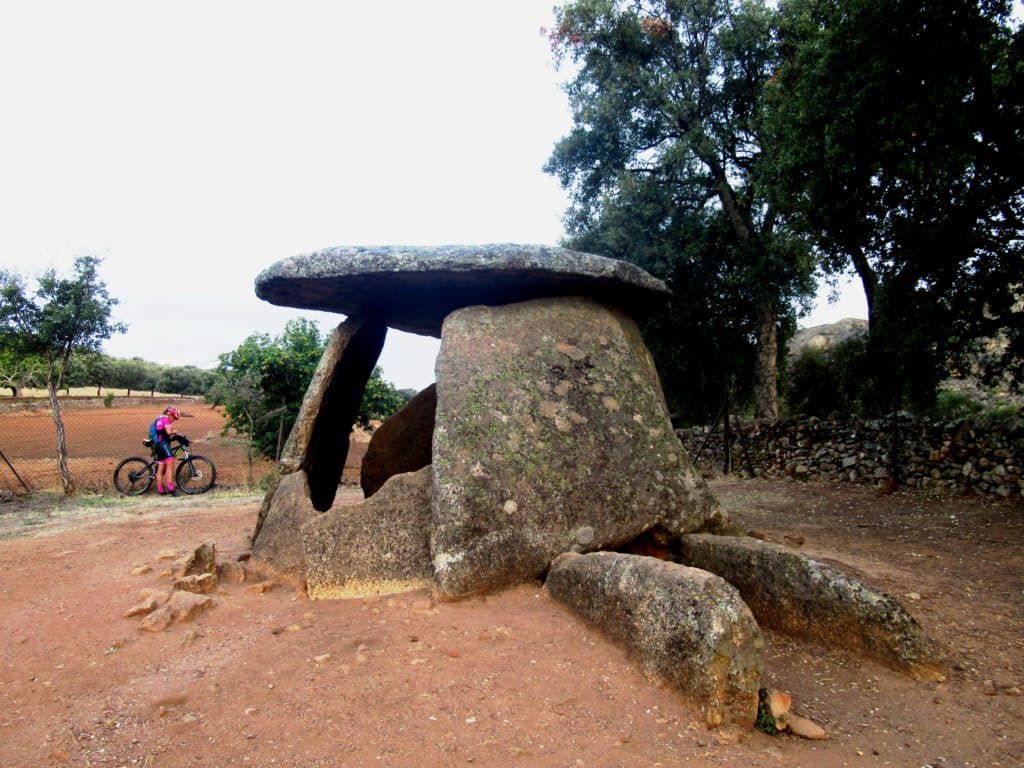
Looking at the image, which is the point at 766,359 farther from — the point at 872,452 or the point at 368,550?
the point at 368,550

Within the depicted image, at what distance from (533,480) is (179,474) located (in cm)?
1041

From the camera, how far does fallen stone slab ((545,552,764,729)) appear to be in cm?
294

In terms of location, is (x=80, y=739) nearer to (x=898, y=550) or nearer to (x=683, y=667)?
(x=683, y=667)

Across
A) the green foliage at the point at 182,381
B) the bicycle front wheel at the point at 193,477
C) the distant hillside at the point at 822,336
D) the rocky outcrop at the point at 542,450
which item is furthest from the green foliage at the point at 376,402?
the green foliage at the point at 182,381

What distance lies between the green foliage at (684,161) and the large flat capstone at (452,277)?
924cm

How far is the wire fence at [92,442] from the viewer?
45.6ft

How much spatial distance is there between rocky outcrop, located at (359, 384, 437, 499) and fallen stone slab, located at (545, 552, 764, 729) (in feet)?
16.4

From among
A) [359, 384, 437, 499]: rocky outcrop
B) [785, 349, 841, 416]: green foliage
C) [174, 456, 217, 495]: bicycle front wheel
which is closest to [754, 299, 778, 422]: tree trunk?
[785, 349, 841, 416]: green foliage

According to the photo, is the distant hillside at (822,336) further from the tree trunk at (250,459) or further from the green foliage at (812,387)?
the tree trunk at (250,459)

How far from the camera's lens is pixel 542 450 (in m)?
4.76

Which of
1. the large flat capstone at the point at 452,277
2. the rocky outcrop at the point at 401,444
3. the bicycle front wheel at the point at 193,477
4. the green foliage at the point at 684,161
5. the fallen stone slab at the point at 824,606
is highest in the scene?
the green foliage at the point at 684,161

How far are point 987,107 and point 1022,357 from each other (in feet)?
10.3

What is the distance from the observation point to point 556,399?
508 centimetres

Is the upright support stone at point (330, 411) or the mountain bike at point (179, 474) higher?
the upright support stone at point (330, 411)
